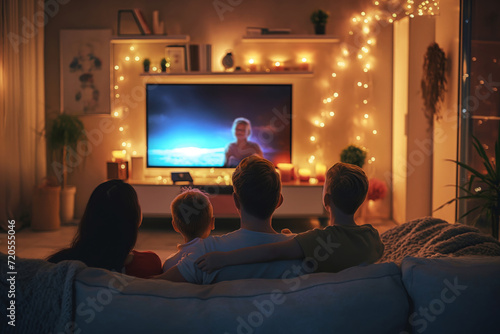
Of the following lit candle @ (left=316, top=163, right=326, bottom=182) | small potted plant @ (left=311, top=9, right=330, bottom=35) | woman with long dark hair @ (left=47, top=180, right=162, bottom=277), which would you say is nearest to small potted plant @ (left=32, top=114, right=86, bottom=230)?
lit candle @ (left=316, top=163, right=326, bottom=182)

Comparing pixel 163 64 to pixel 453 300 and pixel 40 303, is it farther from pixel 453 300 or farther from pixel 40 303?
pixel 453 300

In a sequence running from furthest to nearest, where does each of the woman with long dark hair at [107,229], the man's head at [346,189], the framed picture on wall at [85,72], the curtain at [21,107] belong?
the framed picture on wall at [85,72] → the curtain at [21,107] → the man's head at [346,189] → the woman with long dark hair at [107,229]

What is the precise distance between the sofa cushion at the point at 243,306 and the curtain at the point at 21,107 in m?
4.11

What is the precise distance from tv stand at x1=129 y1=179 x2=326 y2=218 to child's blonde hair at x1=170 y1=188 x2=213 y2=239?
3128 mm

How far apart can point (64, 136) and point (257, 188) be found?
4036 millimetres

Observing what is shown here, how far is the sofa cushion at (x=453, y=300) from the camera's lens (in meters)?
1.17

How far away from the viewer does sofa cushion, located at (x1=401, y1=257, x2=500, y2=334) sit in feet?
3.84

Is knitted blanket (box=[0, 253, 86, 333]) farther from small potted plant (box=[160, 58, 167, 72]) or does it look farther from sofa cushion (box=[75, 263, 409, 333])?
small potted plant (box=[160, 58, 167, 72])

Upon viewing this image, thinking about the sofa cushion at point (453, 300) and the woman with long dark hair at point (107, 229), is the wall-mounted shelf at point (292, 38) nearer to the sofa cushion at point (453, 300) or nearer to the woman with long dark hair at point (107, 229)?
the woman with long dark hair at point (107, 229)

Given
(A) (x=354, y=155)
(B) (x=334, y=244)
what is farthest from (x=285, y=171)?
(B) (x=334, y=244)

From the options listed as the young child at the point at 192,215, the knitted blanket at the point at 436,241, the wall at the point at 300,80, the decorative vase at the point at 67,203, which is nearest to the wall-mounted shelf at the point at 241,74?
the wall at the point at 300,80

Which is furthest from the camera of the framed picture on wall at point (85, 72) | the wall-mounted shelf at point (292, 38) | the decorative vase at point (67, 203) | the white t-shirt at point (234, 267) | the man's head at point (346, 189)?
the framed picture on wall at point (85, 72)

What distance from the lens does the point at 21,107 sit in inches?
197

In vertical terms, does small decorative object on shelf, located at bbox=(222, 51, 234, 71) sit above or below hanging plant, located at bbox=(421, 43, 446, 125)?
above
